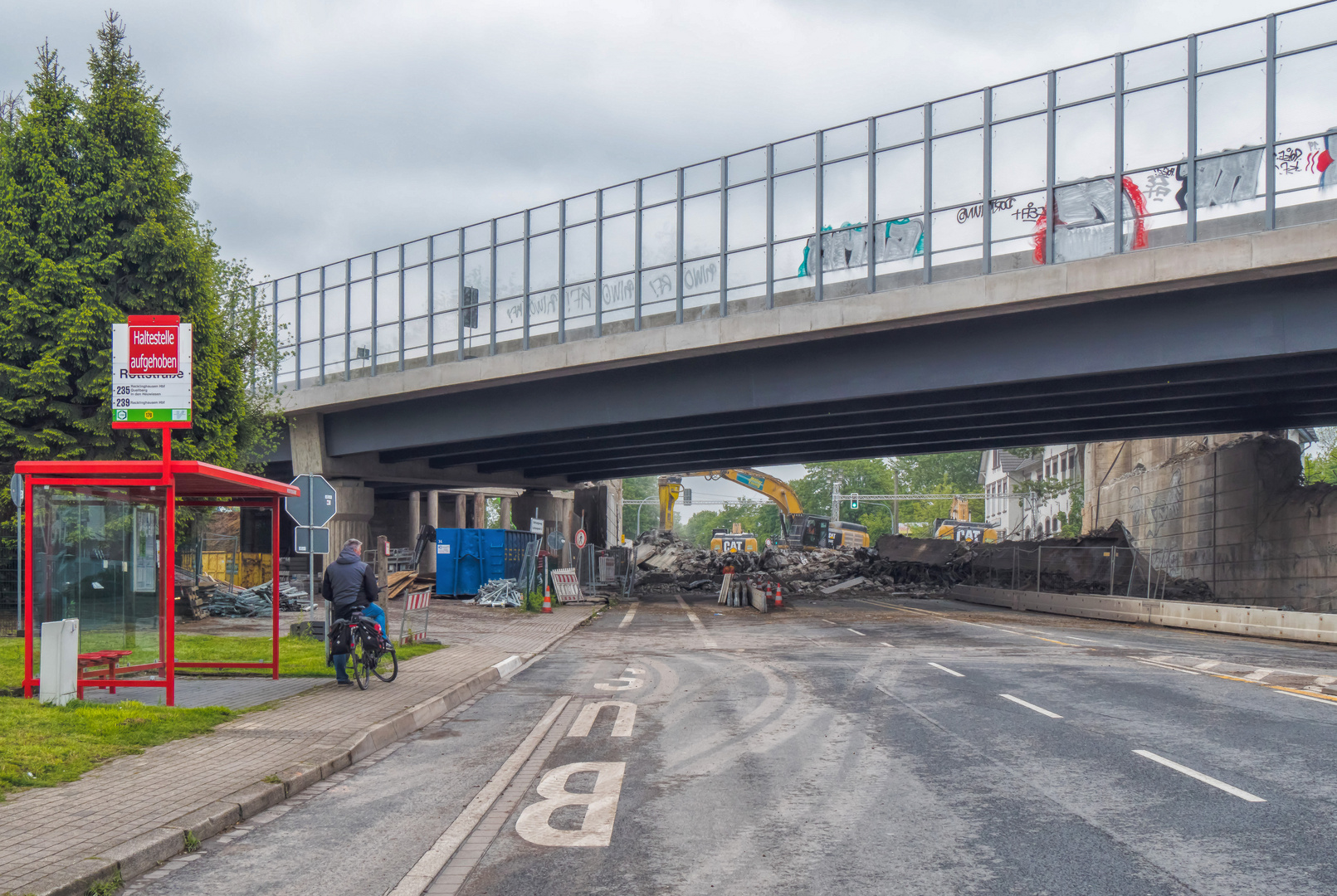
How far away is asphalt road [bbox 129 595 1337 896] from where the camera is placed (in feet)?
18.6

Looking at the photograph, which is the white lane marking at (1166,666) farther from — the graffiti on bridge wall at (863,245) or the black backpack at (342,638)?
the black backpack at (342,638)

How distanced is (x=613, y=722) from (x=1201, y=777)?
18.2ft

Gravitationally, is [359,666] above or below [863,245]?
below

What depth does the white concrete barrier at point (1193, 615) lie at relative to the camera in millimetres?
22719

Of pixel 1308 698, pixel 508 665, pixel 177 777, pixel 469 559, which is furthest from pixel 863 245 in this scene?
pixel 177 777

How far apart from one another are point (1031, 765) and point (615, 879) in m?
4.26

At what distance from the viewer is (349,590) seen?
13.6 meters

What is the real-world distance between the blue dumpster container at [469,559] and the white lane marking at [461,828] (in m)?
27.0

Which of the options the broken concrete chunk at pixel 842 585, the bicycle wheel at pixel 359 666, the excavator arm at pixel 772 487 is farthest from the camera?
the excavator arm at pixel 772 487

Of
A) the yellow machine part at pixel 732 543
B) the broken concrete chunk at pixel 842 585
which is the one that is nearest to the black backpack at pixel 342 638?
the broken concrete chunk at pixel 842 585

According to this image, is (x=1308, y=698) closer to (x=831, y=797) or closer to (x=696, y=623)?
(x=831, y=797)

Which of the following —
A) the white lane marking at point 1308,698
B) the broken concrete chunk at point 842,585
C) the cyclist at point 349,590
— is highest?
the cyclist at point 349,590

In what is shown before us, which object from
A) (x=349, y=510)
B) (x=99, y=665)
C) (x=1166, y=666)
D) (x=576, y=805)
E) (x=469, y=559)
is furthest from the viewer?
(x=349, y=510)

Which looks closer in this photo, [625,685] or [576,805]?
[576,805]
